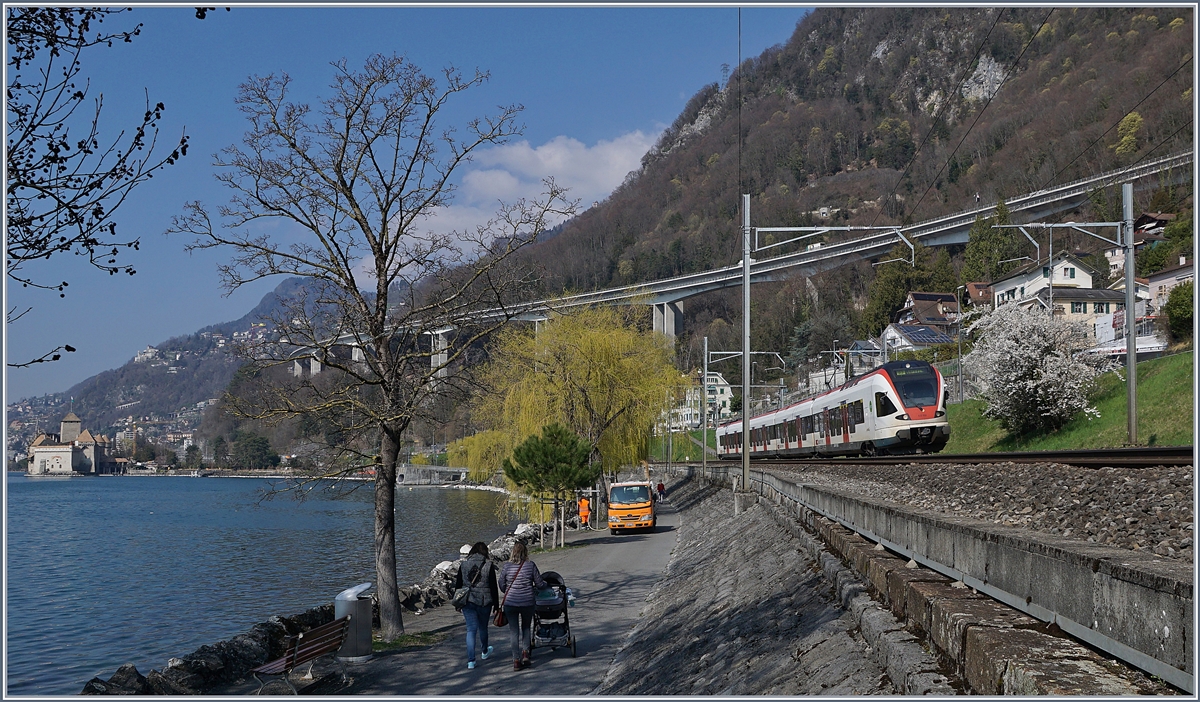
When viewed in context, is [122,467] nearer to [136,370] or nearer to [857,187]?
[136,370]

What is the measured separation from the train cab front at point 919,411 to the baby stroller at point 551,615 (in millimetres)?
17771

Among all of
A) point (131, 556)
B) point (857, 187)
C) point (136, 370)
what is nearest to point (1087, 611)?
point (131, 556)

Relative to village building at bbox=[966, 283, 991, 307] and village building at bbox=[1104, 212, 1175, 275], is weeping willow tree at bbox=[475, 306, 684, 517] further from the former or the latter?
village building at bbox=[966, 283, 991, 307]

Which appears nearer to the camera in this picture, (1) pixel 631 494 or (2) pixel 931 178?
(1) pixel 631 494

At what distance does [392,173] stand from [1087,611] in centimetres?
1426

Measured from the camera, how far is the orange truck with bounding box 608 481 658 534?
34656 millimetres

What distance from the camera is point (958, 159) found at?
493 feet

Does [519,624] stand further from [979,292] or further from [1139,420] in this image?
[979,292]

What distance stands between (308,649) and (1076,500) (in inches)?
376

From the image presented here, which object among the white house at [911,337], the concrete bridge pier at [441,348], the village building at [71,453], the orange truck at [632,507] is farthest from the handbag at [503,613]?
the village building at [71,453]

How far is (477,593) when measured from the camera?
41.2 ft

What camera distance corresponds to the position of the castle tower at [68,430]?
406 ft

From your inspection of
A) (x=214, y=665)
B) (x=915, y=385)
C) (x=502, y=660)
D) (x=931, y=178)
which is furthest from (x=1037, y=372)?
(x=931, y=178)

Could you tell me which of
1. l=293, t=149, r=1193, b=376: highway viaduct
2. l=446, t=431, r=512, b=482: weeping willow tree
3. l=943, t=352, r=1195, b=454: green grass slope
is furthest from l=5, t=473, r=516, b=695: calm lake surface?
l=293, t=149, r=1193, b=376: highway viaduct
